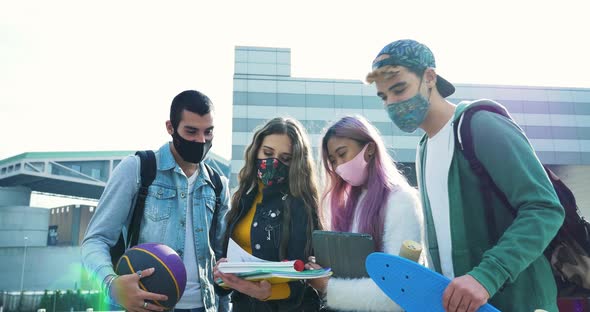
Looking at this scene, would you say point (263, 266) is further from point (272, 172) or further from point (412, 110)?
point (412, 110)

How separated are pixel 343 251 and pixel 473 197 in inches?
33.4

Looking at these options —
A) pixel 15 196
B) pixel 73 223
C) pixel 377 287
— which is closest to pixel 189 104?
pixel 377 287

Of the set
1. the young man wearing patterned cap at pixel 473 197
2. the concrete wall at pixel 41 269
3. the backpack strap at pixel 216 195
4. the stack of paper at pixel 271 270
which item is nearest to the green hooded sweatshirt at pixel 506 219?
the young man wearing patterned cap at pixel 473 197

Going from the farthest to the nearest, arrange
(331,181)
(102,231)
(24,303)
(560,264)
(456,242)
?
(24,303), (331,181), (102,231), (456,242), (560,264)

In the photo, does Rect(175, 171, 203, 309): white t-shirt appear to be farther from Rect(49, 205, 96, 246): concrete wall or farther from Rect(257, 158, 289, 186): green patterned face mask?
Rect(49, 205, 96, 246): concrete wall

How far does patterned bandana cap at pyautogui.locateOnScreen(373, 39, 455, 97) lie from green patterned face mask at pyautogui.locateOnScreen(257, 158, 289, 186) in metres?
1.29

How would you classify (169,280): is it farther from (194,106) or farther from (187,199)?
(194,106)

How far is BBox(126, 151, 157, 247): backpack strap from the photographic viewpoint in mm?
3166

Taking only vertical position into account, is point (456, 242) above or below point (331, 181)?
below

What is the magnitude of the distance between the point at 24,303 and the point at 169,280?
3044 cm

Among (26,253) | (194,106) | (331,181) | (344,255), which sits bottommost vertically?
(26,253)

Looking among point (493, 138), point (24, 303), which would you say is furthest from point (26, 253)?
point (493, 138)

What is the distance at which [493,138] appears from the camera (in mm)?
1966

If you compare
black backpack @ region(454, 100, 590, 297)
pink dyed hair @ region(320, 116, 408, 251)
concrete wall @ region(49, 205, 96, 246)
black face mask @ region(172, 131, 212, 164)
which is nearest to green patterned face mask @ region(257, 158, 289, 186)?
pink dyed hair @ region(320, 116, 408, 251)
